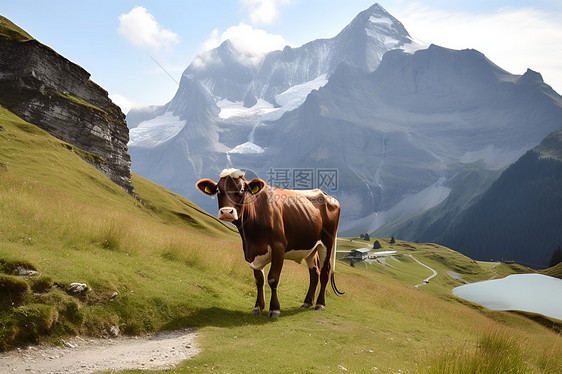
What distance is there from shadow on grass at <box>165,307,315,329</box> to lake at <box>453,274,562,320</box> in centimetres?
7650

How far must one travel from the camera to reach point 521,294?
3782 inches

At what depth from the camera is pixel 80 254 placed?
1252 cm

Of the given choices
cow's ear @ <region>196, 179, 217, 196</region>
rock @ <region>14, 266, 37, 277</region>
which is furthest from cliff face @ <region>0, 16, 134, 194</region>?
cow's ear @ <region>196, 179, 217, 196</region>

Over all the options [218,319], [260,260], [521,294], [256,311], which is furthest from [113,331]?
[521,294]

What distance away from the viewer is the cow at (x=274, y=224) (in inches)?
459

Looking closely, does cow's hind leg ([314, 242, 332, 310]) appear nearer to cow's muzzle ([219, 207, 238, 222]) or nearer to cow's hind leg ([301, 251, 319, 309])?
cow's hind leg ([301, 251, 319, 309])

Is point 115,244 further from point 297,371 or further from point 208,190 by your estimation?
point 297,371

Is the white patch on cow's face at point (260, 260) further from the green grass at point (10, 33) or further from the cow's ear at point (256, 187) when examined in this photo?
the green grass at point (10, 33)

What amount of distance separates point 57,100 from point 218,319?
162 ft

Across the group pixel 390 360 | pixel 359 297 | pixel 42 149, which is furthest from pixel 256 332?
pixel 42 149

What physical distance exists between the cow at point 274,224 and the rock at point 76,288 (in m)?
4.07

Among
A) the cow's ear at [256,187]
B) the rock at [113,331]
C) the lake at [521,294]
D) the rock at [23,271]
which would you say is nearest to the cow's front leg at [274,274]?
the cow's ear at [256,187]

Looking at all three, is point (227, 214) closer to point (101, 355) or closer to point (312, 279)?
point (101, 355)

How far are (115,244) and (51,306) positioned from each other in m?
5.32
